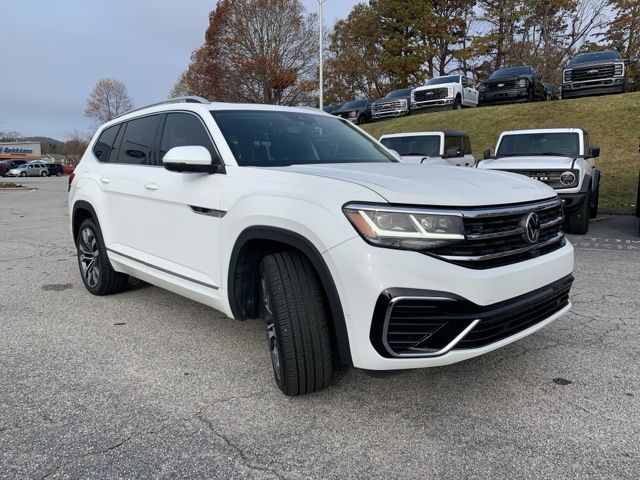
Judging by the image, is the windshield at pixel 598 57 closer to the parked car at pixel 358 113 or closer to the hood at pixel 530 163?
the parked car at pixel 358 113

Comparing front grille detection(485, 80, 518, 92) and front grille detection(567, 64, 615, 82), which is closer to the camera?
front grille detection(567, 64, 615, 82)

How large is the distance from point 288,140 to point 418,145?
28.4ft

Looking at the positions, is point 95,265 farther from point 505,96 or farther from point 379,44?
point 379,44

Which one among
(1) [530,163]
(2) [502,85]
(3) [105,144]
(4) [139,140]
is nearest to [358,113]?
(2) [502,85]

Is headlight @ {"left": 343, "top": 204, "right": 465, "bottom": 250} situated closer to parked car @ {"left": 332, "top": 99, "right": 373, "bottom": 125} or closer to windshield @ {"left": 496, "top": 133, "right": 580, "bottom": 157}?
windshield @ {"left": 496, "top": 133, "right": 580, "bottom": 157}

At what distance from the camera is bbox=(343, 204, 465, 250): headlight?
7.68 ft

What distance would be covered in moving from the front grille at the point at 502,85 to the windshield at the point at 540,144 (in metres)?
11.8

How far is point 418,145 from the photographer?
11.8 metres

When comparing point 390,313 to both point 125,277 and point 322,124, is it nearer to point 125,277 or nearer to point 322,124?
point 322,124

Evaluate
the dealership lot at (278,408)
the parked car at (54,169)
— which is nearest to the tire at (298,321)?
the dealership lot at (278,408)

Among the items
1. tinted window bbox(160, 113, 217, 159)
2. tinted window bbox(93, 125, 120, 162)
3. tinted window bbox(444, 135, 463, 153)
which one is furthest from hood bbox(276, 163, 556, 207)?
tinted window bbox(444, 135, 463, 153)

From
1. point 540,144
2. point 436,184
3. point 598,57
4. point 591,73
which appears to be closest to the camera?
point 436,184

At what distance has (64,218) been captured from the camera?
40.8 ft

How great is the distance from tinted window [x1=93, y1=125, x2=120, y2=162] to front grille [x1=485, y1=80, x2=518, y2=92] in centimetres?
1902
